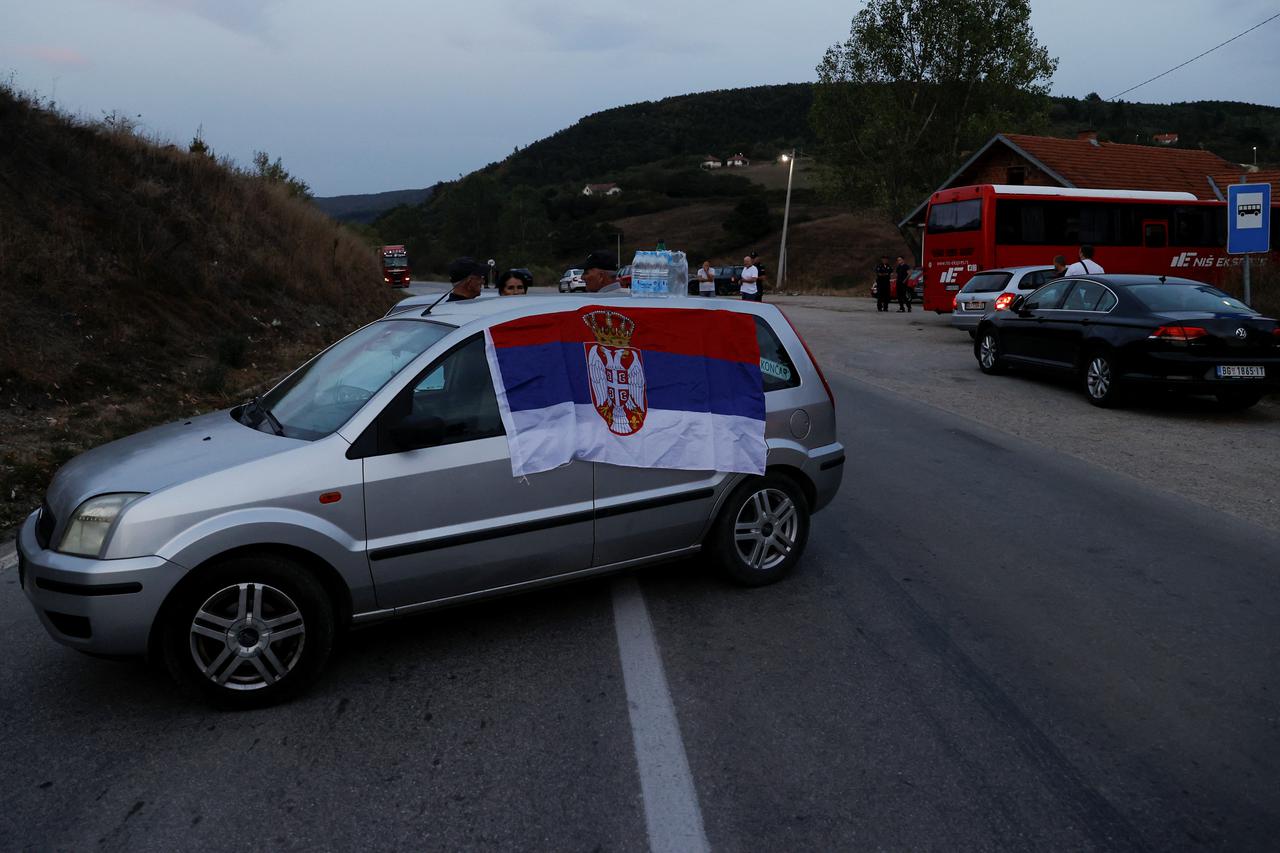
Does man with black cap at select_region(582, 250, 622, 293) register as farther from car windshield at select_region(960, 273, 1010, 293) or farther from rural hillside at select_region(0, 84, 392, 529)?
car windshield at select_region(960, 273, 1010, 293)

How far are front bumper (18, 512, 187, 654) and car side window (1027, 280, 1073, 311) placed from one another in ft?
41.5

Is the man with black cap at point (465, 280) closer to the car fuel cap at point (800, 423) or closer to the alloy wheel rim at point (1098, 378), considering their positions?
the car fuel cap at point (800, 423)

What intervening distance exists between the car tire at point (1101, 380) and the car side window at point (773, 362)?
7.84 m

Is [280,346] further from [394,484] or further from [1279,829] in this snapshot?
[1279,829]

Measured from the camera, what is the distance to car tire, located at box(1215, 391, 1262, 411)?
12.1 m

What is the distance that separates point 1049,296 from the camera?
14.1 metres

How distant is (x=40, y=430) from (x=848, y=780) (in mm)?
9003

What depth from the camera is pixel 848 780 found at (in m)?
3.47

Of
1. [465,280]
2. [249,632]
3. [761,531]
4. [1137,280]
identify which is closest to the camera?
[249,632]

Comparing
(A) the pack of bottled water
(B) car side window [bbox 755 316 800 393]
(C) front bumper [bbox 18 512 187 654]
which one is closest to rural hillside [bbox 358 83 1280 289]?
(A) the pack of bottled water

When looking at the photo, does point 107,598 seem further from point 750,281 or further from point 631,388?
point 750,281

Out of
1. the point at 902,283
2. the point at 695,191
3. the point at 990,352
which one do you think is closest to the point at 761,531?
the point at 990,352

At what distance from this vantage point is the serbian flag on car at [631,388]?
15.7 feet

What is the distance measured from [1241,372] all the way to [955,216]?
1720 centimetres
